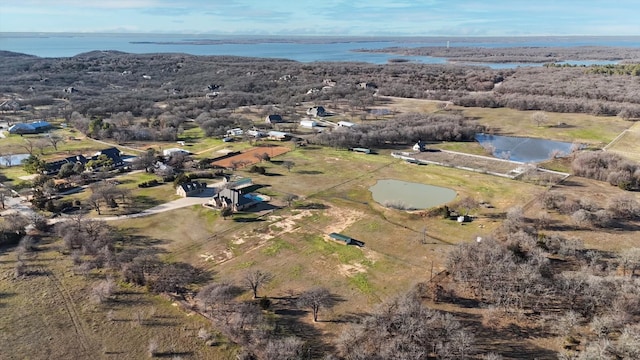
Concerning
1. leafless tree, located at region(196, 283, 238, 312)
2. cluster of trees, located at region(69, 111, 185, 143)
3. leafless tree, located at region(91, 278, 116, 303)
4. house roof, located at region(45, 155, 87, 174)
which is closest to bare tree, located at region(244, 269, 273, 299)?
leafless tree, located at region(196, 283, 238, 312)

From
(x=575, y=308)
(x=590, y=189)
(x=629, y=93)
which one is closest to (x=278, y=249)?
(x=575, y=308)

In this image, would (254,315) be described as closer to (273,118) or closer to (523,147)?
(523,147)

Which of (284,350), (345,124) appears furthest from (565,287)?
(345,124)

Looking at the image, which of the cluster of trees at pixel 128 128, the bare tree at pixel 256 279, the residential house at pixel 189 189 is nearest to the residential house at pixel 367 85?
the cluster of trees at pixel 128 128

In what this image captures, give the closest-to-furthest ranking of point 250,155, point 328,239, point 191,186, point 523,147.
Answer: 1. point 328,239
2. point 191,186
3. point 250,155
4. point 523,147

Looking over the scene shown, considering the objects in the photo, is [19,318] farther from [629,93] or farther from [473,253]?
[629,93]

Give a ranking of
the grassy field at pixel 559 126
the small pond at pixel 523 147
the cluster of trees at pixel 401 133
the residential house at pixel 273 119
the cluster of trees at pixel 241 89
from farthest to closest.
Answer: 1. the cluster of trees at pixel 241 89
2. the residential house at pixel 273 119
3. the grassy field at pixel 559 126
4. the cluster of trees at pixel 401 133
5. the small pond at pixel 523 147

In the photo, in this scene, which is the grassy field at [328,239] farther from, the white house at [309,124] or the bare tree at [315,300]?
the white house at [309,124]
